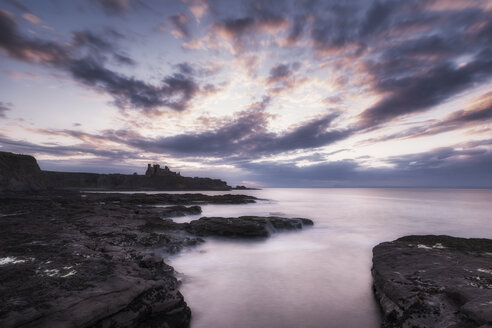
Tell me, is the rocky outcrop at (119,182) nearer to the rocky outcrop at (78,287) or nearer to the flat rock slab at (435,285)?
the rocky outcrop at (78,287)

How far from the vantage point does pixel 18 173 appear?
49062 mm

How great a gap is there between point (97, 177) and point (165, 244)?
13083cm

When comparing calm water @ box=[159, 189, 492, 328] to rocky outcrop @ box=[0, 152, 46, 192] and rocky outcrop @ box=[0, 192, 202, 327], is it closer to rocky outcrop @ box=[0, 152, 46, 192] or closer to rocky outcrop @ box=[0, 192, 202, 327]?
rocky outcrop @ box=[0, 192, 202, 327]

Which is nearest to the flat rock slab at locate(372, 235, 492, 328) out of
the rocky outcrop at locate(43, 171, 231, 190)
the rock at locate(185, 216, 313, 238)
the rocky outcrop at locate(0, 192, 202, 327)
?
the rocky outcrop at locate(0, 192, 202, 327)

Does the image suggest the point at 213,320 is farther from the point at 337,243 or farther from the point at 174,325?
the point at 337,243

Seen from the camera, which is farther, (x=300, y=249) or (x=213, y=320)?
(x=300, y=249)

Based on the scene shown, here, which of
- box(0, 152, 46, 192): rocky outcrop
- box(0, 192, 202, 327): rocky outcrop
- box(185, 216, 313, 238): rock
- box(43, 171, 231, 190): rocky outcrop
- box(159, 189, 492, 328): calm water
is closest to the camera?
box(0, 192, 202, 327): rocky outcrop

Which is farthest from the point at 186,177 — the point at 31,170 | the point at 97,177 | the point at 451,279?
the point at 451,279

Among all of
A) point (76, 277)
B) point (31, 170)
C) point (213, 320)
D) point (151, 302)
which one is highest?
point (31, 170)

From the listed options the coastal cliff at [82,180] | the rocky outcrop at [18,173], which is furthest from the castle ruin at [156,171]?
the rocky outcrop at [18,173]

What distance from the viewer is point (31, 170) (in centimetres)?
5316

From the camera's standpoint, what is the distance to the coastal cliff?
47688mm

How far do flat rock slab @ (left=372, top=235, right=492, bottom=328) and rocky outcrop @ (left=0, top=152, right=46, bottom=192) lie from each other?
2457 inches

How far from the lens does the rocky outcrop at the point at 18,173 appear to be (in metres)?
45.9
